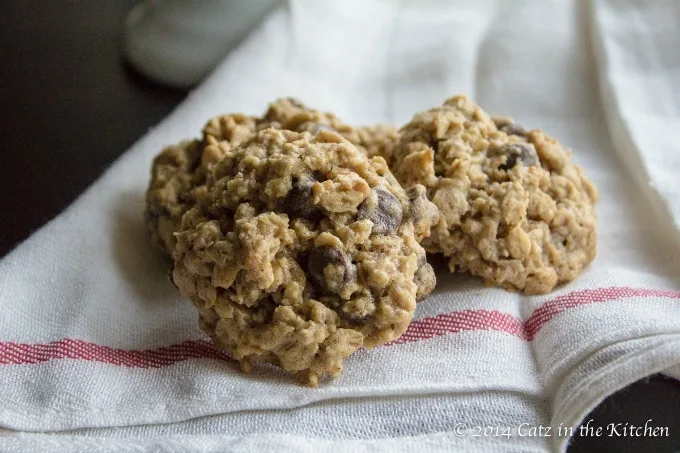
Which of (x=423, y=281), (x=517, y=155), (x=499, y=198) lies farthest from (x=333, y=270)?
(x=517, y=155)

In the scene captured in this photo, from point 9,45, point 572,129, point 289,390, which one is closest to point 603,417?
point 289,390

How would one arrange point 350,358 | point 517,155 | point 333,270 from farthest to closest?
point 517,155 < point 350,358 < point 333,270

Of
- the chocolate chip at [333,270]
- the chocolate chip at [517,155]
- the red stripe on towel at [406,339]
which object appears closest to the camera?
the chocolate chip at [333,270]

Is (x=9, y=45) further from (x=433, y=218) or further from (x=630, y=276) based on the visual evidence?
(x=630, y=276)

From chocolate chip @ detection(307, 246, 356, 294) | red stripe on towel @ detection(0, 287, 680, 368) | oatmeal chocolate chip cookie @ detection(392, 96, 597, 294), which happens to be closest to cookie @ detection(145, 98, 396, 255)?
oatmeal chocolate chip cookie @ detection(392, 96, 597, 294)

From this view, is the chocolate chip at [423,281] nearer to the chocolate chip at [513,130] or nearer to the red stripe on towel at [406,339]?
the red stripe on towel at [406,339]

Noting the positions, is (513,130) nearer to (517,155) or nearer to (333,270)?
(517,155)

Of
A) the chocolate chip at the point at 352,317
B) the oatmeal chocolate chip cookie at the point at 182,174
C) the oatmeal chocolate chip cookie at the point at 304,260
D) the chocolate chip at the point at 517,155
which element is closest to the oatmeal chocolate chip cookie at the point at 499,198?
the chocolate chip at the point at 517,155
